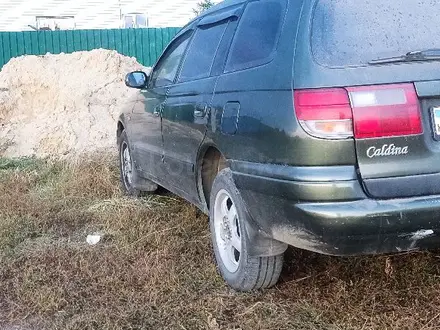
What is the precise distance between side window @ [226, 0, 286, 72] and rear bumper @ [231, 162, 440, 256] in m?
0.73

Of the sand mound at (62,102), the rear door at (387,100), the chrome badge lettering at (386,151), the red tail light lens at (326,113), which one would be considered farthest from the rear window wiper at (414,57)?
the sand mound at (62,102)

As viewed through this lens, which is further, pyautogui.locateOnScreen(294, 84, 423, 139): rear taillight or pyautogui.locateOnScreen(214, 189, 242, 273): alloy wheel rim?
pyautogui.locateOnScreen(214, 189, 242, 273): alloy wheel rim

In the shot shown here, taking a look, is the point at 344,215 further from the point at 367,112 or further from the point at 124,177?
the point at 124,177

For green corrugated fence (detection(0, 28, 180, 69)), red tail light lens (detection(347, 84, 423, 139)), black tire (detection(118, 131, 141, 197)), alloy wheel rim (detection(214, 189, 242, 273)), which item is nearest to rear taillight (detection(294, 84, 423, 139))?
red tail light lens (detection(347, 84, 423, 139))


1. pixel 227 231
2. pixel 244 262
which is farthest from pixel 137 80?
pixel 244 262

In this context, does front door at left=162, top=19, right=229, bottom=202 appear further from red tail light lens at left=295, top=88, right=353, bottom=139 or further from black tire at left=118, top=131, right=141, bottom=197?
black tire at left=118, top=131, right=141, bottom=197

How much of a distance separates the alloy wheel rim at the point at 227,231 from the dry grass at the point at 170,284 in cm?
18

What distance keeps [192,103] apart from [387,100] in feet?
5.51

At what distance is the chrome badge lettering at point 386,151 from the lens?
9.12ft

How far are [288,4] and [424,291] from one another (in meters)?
1.87

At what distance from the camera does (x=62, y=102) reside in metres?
10.3

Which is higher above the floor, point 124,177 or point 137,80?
→ point 137,80

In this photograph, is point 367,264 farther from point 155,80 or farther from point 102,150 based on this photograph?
point 102,150

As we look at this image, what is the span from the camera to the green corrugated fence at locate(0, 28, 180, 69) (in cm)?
1606
